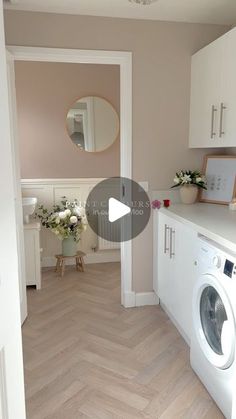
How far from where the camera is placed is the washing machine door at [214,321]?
1.50 metres

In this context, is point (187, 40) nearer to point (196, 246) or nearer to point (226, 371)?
point (196, 246)

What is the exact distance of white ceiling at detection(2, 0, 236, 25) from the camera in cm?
224

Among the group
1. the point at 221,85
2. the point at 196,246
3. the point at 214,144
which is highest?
the point at 221,85

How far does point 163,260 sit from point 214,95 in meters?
1.30

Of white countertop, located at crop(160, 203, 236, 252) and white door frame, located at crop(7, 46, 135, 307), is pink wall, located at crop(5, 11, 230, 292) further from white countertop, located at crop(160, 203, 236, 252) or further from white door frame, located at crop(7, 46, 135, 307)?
white countertop, located at crop(160, 203, 236, 252)

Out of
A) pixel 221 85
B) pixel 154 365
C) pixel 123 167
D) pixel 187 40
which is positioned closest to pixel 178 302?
pixel 154 365

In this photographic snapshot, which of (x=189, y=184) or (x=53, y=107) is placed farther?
(x=53, y=107)

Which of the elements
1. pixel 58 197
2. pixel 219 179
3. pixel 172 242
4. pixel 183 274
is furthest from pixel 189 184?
pixel 58 197

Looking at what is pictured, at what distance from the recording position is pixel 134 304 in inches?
112

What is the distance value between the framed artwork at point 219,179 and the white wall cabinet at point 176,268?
0.50 m

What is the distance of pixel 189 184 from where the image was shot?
267cm

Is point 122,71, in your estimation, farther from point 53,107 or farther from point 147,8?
point 53,107

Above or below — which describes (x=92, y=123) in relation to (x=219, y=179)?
above

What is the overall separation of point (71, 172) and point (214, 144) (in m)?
2.00
